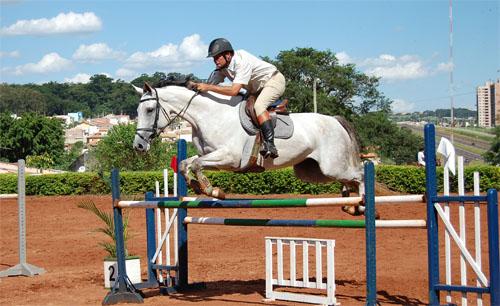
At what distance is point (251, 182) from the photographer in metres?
23.9

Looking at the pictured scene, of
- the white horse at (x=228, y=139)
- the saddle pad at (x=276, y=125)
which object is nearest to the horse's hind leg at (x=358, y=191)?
the white horse at (x=228, y=139)

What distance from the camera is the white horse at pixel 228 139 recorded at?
22.4 ft

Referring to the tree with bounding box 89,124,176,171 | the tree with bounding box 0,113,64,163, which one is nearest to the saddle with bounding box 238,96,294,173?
the tree with bounding box 89,124,176,171

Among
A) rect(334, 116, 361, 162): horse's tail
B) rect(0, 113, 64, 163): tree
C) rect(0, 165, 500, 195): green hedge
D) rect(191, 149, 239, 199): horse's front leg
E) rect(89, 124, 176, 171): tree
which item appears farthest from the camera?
rect(0, 113, 64, 163): tree

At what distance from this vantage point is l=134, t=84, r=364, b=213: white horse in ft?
22.4

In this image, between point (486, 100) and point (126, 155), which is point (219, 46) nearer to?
point (126, 155)

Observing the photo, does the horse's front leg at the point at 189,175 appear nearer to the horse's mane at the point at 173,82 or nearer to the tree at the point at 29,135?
the horse's mane at the point at 173,82

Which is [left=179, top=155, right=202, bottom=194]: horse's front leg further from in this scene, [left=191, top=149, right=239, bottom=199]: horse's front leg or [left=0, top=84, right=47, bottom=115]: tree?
[left=0, top=84, right=47, bottom=115]: tree

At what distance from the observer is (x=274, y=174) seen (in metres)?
23.7

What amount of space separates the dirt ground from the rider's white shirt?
2.27 meters

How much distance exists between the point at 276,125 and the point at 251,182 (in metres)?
16.9

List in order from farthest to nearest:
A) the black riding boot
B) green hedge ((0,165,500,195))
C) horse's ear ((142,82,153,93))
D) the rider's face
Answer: green hedge ((0,165,500,195)), horse's ear ((142,82,153,93)), the rider's face, the black riding boot

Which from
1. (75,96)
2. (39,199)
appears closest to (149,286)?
(39,199)

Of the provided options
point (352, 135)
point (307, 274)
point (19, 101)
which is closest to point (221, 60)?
point (352, 135)
